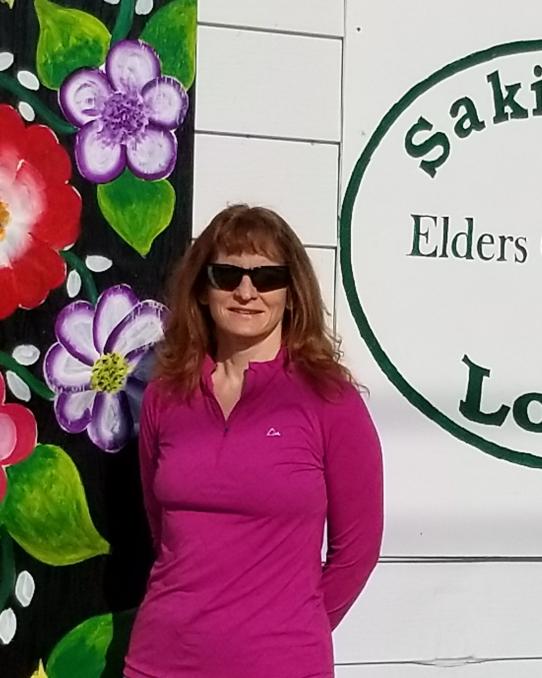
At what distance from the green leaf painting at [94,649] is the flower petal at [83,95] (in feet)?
3.15

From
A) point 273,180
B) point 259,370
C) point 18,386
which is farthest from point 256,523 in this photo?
point 273,180

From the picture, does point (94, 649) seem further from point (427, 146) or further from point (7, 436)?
point (427, 146)

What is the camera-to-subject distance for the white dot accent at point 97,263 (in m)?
2.16

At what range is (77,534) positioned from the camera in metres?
2.16

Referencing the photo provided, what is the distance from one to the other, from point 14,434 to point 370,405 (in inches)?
27.3

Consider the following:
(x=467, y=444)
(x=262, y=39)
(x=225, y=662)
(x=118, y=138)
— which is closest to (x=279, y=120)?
(x=262, y=39)

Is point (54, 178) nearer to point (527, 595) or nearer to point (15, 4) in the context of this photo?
point (15, 4)

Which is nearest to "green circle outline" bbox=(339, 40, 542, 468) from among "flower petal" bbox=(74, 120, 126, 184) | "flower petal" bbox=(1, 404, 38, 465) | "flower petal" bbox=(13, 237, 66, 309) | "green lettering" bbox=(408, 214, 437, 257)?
"green lettering" bbox=(408, 214, 437, 257)

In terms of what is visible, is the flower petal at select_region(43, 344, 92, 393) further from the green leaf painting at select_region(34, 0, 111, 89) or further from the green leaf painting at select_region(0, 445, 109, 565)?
the green leaf painting at select_region(34, 0, 111, 89)

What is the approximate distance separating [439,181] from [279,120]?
1.14 ft

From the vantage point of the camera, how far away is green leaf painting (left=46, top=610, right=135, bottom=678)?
215 centimetres

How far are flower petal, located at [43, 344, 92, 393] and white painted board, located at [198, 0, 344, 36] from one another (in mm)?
698

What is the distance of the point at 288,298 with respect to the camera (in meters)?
1.82

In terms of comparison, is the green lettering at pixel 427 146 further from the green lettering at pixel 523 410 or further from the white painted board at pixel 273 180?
the green lettering at pixel 523 410
